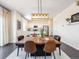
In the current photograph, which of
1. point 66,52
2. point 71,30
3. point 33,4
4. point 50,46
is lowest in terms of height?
point 66,52

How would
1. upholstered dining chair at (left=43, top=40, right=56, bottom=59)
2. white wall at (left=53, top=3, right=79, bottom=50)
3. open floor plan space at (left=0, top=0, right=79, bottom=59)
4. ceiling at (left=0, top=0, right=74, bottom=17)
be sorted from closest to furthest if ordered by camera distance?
upholstered dining chair at (left=43, top=40, right=56, bottom=59), open floor plan space at (left=0, top=0, right=79, bottom=59), white wall at (left=53, top=3, right=79, bottom=50), ceiling at (left=0, top=0, right=74, bottom=17)

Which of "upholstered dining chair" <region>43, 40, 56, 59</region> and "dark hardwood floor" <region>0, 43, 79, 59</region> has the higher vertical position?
"upholstered dining chair" <region>43, 40, 56, 59</region>

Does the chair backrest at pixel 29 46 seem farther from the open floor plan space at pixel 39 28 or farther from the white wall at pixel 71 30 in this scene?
the white wall at pixel 71 30

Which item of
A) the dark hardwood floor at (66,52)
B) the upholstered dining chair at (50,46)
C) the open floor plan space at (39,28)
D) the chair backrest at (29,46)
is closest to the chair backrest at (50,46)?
the upholstered dining chair at (50,46)

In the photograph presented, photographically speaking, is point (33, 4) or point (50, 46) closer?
point (50, 46)

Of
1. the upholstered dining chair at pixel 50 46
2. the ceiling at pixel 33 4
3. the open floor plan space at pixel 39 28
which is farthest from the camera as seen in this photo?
the ceiling at pixel 33 4

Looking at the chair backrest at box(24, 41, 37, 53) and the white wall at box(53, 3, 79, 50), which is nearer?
the chair backrest at box(24, 41, 37, 53)

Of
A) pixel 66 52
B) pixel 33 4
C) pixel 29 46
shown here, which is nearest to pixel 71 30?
pixel 66 52

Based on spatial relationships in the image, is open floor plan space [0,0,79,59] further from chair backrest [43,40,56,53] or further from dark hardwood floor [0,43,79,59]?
chair backrest [43,40,56,53]

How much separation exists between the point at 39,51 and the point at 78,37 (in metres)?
2.22

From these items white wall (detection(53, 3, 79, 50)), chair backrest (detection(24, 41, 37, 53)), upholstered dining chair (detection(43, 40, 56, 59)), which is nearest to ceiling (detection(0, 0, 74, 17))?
white wall (detection(53, 3, 79, 50))

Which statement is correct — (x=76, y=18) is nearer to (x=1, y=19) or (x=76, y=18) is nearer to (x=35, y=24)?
(x=1, y=19)

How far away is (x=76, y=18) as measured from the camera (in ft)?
20.1

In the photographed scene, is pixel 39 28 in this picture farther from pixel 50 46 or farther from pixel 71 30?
pixel 50 46
